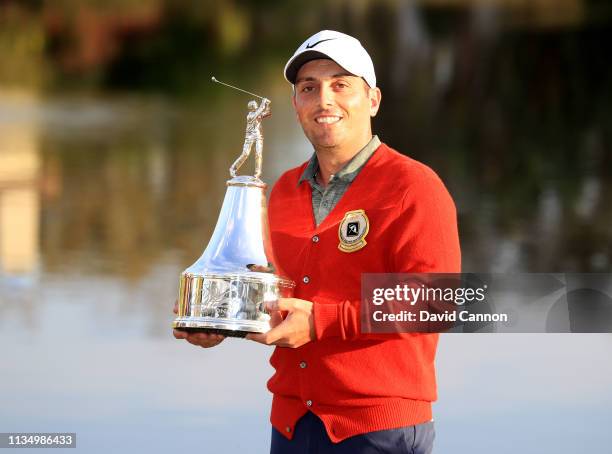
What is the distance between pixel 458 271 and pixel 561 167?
6.34 meters

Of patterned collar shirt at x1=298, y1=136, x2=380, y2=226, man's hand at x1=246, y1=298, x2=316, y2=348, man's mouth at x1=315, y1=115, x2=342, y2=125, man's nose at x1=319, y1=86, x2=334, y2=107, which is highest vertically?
man's nose at x1=319, y1=86, x2=334, y2=107

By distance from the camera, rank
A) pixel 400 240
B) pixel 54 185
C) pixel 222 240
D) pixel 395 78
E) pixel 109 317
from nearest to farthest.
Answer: pixel 400 240 → pixel 222 240 → pixel 109 317 → pixel 54 185 → pixel 395 78

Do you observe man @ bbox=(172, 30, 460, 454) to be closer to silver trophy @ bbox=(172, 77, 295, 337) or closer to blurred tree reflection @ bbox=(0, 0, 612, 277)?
silver trophy @ bbox=(172, 77, 295, 337)

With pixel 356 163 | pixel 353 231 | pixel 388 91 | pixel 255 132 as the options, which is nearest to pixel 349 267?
pixel 353 231

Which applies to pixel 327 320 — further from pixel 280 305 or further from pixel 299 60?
pixel 299 60

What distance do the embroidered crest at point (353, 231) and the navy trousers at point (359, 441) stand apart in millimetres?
228

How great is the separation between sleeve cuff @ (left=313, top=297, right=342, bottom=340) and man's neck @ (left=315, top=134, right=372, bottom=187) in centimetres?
20

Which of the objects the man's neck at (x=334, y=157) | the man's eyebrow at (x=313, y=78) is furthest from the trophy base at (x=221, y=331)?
the man's eyebrow at (x=313, y=78)

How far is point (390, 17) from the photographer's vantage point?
30.4 feet

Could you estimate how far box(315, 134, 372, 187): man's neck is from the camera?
161 cm

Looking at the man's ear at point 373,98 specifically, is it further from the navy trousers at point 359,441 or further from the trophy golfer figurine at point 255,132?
the navy trousers at point 359,441

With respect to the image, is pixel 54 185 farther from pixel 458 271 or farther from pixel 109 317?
pixel 458 271

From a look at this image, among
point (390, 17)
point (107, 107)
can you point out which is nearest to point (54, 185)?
point (107, 107)

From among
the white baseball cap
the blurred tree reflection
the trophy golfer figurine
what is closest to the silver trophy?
the trophy golfer figurine
